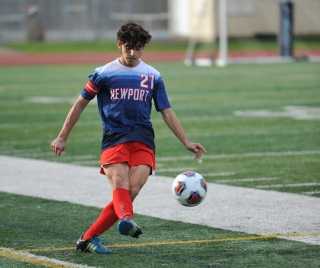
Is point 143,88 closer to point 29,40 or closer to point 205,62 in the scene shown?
point 205,62

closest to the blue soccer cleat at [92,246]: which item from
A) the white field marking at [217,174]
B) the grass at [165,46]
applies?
the white field marking at [217,174]


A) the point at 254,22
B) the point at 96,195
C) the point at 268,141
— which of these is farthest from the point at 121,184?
the point at 254,22

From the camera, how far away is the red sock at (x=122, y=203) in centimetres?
847

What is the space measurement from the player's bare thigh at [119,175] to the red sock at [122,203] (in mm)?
37

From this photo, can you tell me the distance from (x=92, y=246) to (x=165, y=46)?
128ft

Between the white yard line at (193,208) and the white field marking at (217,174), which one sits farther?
the white field marking at (217,174)

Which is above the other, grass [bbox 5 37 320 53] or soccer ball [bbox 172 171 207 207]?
soccer ball [bbox 172 171 207 207]

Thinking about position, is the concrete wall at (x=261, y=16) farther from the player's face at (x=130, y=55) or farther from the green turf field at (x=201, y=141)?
the player's face at (x=130, y=55)

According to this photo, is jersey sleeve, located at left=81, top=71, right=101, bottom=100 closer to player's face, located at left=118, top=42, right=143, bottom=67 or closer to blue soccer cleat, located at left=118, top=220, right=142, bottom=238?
player's face, located at left=118, top=42, right=143, bottom=67

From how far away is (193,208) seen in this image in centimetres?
1104

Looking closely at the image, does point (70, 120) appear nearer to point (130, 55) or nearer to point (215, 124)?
point (130, 55)

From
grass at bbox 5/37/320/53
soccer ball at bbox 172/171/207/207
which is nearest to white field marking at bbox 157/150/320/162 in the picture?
soccer ball at bbox 172/171/207/207

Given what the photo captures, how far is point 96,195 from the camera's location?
39.2 feet

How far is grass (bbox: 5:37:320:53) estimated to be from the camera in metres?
45.3
